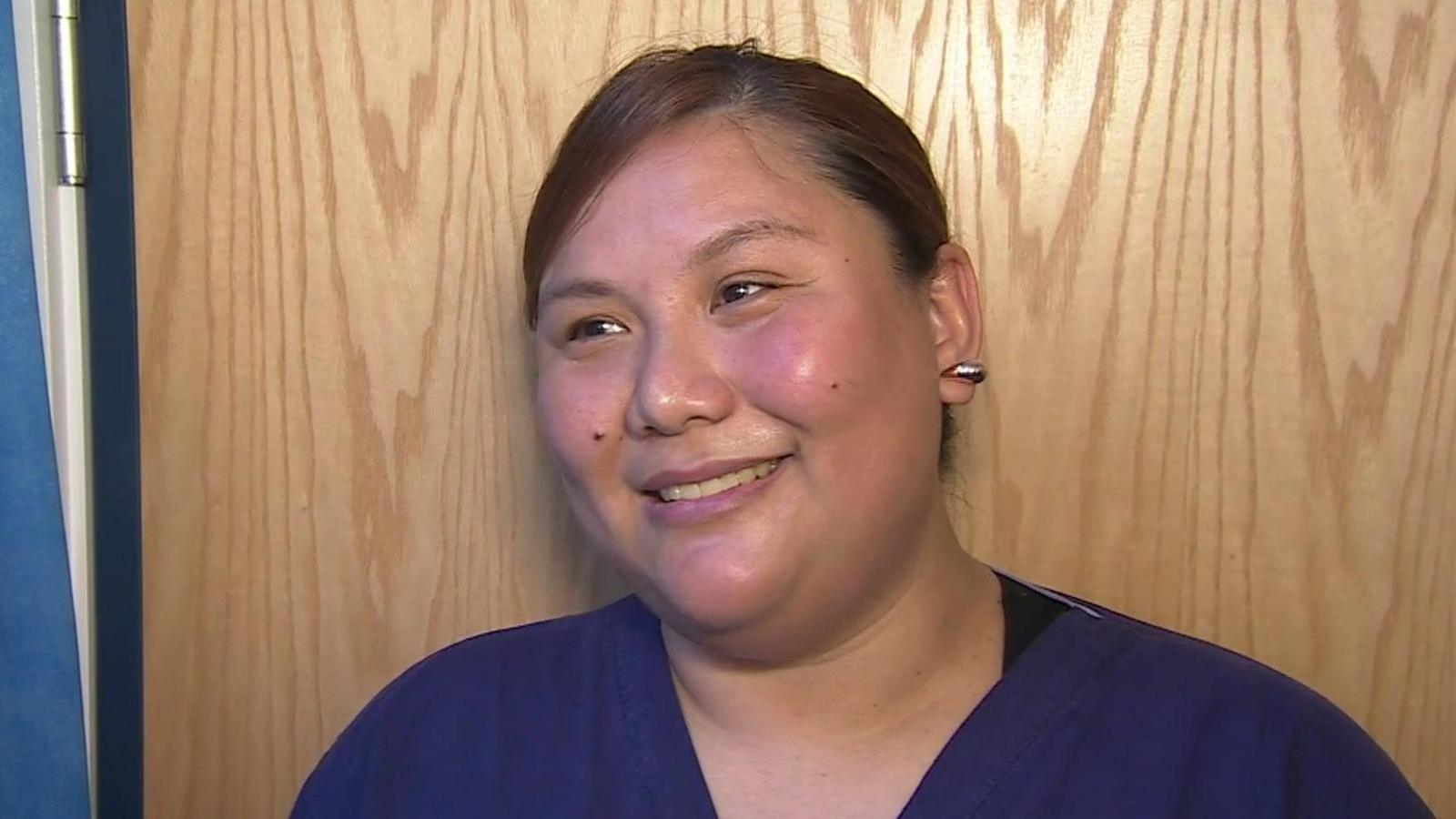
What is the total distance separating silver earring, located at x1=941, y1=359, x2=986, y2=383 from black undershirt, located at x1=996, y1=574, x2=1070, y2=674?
164 mm

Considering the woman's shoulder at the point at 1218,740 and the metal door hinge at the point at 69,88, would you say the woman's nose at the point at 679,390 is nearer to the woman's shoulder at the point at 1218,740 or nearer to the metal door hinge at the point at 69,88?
the woman's shoulder at the point at 1218,740

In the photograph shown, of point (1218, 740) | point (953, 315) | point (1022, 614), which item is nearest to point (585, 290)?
point (953, 315)

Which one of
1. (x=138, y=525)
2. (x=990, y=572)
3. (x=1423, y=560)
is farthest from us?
(x=138, y=525)

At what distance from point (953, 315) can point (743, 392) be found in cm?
20

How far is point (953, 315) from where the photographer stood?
38.0 inches

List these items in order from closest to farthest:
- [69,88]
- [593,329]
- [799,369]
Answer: [799,369], [593,329], [69,88]

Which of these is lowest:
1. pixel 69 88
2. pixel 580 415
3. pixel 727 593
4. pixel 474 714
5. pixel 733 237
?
pixel 474 714

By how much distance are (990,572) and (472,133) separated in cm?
63

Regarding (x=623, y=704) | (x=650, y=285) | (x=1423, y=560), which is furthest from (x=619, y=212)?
(x=1423, y=560)

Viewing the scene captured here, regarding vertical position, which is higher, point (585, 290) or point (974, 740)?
point (585, 290)

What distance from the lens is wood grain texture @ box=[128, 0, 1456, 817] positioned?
1135mm

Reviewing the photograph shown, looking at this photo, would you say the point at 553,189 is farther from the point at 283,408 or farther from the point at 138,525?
the point at 138,525

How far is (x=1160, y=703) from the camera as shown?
2.92 ft

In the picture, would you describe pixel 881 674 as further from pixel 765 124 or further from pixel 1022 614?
pixel 765 124
